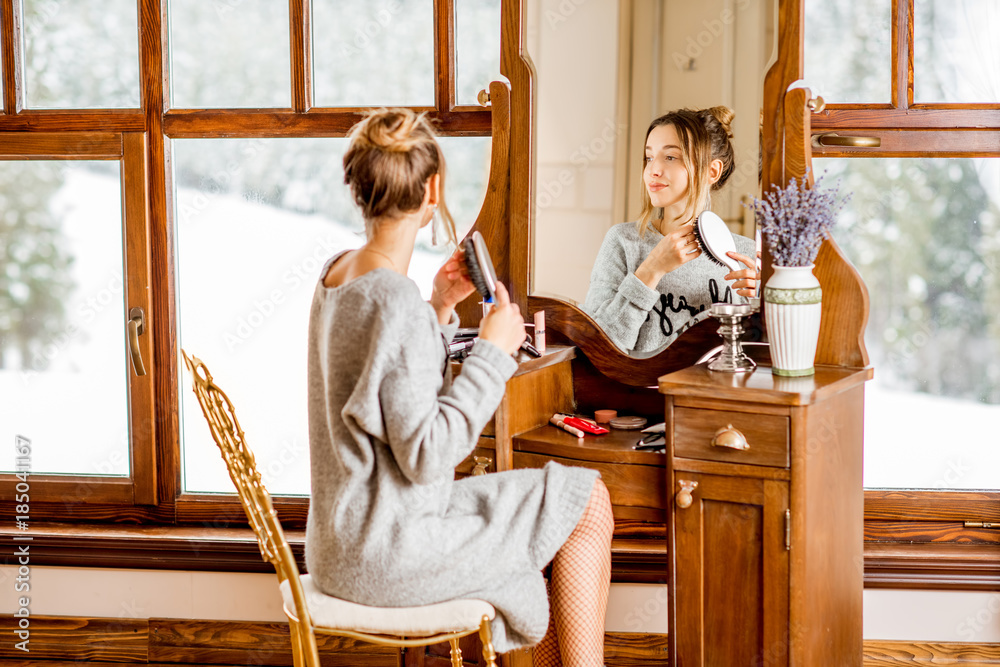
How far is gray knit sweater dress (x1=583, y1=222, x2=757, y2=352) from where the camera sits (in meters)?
2.10

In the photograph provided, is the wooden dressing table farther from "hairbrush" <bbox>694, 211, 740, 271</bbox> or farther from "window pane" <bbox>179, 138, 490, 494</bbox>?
"window pane" <bbox>179, 138, 490, 494</bbox>

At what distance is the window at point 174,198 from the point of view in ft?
8.10

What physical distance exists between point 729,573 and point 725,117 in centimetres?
96

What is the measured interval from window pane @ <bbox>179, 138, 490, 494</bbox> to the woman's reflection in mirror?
19.6 inches

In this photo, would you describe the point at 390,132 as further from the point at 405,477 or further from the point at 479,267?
the point at 405,477

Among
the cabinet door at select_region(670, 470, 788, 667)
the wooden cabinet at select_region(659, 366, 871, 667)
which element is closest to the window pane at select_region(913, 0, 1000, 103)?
the wooden cabinet at select_region(659, 366, 871, 667)

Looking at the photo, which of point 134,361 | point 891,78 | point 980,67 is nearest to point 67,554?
point 134,361

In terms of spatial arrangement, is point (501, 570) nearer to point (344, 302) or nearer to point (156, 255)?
point (344, 302)

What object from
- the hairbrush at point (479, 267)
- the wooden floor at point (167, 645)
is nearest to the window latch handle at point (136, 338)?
the wooden floor at point (167, 645)

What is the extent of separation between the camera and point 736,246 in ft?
6.74

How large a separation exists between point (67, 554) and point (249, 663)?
580 millimetres

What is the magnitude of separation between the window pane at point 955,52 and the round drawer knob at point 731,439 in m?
0.99

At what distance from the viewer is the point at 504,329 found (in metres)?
1.70

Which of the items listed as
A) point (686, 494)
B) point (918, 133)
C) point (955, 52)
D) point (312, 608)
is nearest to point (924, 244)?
point (918, 133)
